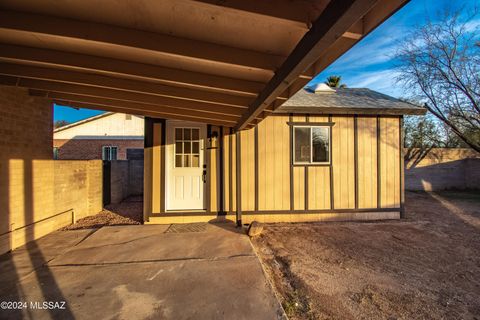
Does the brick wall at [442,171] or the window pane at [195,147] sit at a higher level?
the window pane at [195,147]

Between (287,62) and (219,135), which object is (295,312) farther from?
(219,135)

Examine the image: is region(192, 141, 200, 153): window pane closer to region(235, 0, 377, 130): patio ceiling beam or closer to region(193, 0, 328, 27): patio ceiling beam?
region(235, 0, 377, 130): patio ceiling beam

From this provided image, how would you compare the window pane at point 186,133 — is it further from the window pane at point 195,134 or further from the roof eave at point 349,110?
the roof eave at point 349,110

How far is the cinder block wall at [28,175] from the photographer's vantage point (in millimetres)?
3119

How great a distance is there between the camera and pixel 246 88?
2.52 metres

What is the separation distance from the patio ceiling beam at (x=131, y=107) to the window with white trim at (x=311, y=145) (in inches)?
69.6

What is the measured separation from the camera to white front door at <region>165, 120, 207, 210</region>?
472 centimetres

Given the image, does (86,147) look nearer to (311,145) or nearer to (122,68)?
(122,68)

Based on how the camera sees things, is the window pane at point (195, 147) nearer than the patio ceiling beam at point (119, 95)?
No

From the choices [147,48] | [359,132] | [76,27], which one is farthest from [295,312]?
[359,132]

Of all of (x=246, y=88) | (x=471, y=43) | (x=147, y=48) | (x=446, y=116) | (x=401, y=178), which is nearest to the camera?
(x=147, y=48)

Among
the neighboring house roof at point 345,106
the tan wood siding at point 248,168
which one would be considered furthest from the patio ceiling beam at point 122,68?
the neighboring house roof at point 345,106

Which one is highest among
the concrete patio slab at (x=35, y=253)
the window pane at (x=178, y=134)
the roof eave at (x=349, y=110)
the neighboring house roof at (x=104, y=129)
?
the neighboring house roof at (x=104, y=129)

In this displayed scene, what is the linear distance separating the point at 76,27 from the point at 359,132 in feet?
17.9
